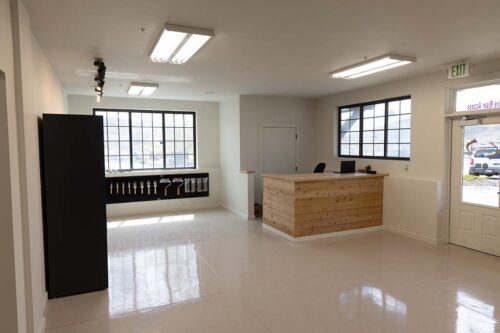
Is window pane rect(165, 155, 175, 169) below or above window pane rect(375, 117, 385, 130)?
below

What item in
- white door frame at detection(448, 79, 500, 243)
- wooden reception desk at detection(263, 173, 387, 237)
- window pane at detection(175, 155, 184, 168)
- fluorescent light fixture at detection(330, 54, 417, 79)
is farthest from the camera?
window pane at detection(175, 155, 184, 168)

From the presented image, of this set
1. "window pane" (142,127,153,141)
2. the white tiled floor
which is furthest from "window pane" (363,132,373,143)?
"window pane" (142,127,153,141)

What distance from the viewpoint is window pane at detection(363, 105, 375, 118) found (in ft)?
21.0

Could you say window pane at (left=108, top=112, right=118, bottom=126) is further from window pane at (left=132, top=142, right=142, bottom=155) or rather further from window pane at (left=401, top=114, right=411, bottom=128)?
window pane at (left=401, top=114, right=411, bottom=128)

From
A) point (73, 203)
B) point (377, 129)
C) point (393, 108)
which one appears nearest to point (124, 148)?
point (73, 203)

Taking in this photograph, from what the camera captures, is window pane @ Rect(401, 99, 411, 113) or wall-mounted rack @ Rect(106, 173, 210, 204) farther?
wall-mounted rack @ Rect(106, 173, 210, 204)

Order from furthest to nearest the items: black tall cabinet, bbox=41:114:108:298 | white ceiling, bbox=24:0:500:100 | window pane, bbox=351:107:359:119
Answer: window pane, bbox=351:107:359:119 → black tall cabinet, bbox=41:114:108:298 → white ceiling, bbox=24:0:500:100

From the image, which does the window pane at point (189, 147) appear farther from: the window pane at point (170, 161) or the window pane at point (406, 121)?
the window pane at point (406, 121)


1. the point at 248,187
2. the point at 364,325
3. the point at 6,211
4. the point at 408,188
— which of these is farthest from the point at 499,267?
the point at 6,211

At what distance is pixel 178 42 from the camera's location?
3312 millimetres

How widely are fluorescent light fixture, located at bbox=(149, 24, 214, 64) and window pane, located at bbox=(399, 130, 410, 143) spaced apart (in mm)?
3952

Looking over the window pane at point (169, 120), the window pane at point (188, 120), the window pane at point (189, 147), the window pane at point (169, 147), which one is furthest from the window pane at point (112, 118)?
the window pane at point (189, 147)

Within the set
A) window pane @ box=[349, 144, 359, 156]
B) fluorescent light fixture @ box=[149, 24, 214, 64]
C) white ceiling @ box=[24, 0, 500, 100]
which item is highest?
white ceiling @ box=[24, 0, 500, 100]

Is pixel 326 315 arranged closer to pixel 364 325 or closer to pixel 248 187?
pixel 364 325
